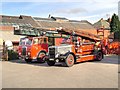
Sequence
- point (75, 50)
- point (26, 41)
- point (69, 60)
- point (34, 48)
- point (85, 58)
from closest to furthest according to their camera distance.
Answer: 1. point (69, 60)
2. point (75, 50)
3. point (85, 58)
4. point (34, 48)
5. point (26, 41)

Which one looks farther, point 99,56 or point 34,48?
point 34,48

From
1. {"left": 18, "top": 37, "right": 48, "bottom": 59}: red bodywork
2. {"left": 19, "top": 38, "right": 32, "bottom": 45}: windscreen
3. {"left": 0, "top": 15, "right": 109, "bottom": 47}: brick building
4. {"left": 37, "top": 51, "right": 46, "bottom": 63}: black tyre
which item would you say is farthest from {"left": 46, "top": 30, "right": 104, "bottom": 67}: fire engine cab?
{"left": 0, "top": 15, "right": 109, "bottom": 47}: brick building

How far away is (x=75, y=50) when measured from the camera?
2047 cm

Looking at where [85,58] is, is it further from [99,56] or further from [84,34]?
[84,34]

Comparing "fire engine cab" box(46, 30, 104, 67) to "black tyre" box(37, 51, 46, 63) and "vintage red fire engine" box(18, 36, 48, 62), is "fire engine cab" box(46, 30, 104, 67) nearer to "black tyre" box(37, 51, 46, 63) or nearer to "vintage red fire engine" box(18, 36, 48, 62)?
"vintage red fire engine" box(18, 36, 48, 62)

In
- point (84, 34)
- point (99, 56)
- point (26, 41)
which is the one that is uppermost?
point (84, 34)

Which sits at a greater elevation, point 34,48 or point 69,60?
point 34,48

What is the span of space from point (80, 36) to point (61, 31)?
1.68 metres

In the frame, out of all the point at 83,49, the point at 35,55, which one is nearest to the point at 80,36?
the point at 83,49

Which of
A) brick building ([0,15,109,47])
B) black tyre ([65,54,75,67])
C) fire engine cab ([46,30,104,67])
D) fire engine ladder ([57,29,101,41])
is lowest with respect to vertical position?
black tyre ([65,54,75,67])

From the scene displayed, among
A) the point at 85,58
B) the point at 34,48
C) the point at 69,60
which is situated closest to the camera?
the point at 69,60

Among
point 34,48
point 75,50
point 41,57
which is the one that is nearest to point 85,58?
point 75,50

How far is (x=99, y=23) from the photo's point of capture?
3374 inches

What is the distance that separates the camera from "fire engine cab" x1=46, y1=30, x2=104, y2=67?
19.8 m
